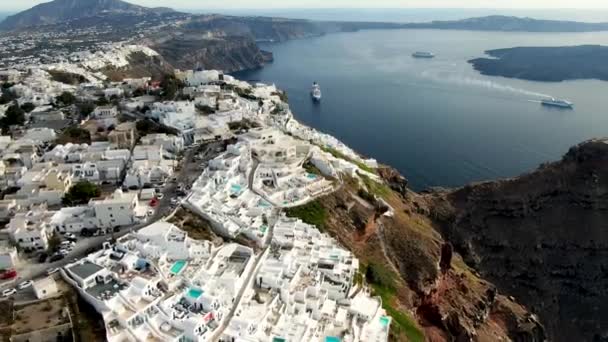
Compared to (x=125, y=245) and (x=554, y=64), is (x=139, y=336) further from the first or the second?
(x=554, y=64)

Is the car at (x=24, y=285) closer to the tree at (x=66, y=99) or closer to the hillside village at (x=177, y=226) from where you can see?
the hillside village at (x=177, y=226)

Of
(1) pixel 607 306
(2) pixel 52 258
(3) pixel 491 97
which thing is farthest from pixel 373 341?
(3) pixel 491 97

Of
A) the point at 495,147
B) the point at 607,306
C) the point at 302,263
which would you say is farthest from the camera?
the point at 495,147

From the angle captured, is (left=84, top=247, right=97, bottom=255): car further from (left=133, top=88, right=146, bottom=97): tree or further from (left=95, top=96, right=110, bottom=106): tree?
(left=133, top=88, right=146, bottom=97): tree

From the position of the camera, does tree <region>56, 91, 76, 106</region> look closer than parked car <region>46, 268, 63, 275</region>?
No

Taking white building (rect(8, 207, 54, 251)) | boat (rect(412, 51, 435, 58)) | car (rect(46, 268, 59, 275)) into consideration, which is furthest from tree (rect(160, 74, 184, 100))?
boat (rect(412, 51, 435, 58))

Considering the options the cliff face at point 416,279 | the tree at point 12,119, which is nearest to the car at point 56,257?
the cliff face at point 416,279
